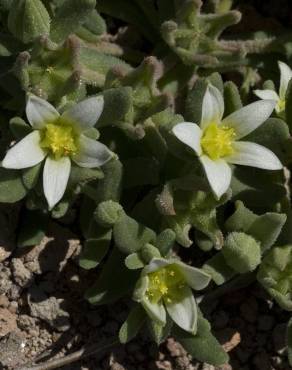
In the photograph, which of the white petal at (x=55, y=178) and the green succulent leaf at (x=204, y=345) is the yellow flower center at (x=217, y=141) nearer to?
the white petal at (x=55, y=178)

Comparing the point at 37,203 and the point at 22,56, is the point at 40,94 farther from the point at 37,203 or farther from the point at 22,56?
the point at 37,203

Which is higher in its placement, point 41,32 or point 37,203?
point 41,32

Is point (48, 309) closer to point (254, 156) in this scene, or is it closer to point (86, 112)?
point (86, 112)

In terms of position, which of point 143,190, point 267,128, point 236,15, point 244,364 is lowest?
point 244,364

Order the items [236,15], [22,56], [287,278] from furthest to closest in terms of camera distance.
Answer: [236,15], [287,278], [22,56]

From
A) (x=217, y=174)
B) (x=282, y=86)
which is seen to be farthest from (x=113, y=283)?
(x=282, y=86)

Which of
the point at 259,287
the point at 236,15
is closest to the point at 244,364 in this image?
the point at 259,287

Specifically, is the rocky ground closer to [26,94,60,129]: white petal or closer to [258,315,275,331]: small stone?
[258,315,275,331]: small stone
